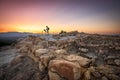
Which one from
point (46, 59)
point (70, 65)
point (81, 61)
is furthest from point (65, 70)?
point (46, 59)

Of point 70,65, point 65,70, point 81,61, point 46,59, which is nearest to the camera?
point 70,65

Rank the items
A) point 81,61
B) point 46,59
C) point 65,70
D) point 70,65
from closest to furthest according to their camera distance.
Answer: point 70,65 → point 65,70 → point 81,61 → point 46,59

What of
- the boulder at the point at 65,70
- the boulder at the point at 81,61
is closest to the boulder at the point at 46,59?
the boulder at the point at 65,70

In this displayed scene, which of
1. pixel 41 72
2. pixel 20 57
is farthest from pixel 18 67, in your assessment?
pixel 41 72

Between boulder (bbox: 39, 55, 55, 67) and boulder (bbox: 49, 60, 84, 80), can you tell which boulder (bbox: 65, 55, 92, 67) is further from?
boulder (bbox: 39, 55, 55, 67)

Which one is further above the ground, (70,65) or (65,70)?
(70,65)

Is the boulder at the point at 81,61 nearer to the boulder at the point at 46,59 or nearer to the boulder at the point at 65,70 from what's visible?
the boulder at the point at 65,70

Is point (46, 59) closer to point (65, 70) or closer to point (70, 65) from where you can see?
point (65, 70)

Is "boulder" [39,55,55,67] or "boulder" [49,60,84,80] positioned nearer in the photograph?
"boulder" [49,60,84,80]

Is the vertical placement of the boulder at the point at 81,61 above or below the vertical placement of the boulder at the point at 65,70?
above

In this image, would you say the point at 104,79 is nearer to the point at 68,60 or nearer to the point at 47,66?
the point at 68,60

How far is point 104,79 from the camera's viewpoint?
24.1 feet

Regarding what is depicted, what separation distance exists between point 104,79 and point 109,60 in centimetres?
235

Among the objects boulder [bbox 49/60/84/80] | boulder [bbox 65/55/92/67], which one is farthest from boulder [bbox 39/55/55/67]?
boulder [bbox 65/55/92/67]
